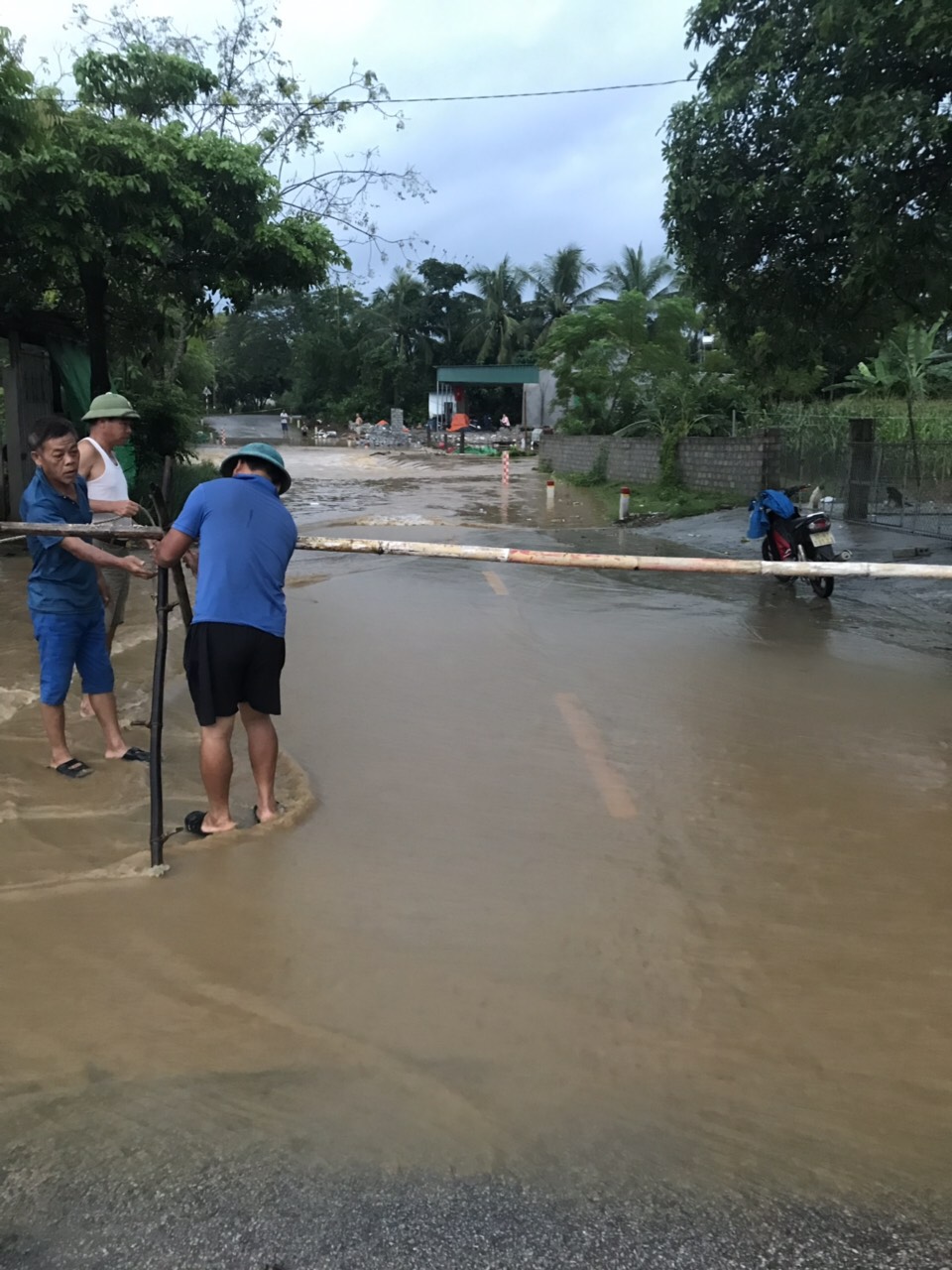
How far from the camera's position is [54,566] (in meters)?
4.38

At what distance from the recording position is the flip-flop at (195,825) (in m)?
3.83

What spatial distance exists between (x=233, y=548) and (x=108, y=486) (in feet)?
6.79

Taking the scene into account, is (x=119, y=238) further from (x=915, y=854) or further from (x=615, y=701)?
(x=915, y=854)

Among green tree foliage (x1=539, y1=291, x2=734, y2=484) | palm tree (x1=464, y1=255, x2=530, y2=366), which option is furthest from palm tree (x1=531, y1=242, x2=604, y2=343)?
green tree foliage (x1=539, y1=291, x2=734, y2=484)

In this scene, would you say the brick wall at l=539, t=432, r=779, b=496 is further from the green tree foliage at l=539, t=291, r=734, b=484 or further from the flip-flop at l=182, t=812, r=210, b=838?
the flip-flop at l=182, t=812, r=210, b=838

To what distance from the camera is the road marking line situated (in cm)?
429

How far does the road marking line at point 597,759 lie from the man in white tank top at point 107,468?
2483 mm

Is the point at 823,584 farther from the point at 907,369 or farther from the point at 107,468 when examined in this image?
the point at 907,369

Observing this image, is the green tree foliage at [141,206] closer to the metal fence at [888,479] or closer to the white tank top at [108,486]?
the white tank top at [108,486]

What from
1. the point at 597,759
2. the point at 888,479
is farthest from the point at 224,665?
the point at 888,479

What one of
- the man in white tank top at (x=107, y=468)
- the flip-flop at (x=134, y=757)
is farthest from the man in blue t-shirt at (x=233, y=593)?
the man in white tank top at (x=107, y=468)

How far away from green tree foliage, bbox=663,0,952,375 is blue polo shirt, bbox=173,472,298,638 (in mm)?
5552

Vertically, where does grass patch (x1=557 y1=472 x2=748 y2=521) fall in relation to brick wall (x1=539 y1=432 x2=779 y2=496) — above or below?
below

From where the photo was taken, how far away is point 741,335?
1027 centimetres
